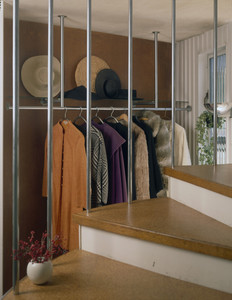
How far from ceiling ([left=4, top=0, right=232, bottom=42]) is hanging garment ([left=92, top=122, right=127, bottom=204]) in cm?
98

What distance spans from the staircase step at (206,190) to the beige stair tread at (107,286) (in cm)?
29

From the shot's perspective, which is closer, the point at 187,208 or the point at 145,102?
the point at 187,208

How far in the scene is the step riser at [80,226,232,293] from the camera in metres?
1.11

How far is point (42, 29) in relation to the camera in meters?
3.44

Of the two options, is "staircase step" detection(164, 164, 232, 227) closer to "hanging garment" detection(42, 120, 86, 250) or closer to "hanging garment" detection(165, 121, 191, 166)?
"hanging garment" detection(42, 120, 86, 250)

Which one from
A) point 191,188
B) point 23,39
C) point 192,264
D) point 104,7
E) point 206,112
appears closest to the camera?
point 192,264

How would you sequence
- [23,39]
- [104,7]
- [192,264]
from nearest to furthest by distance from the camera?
[192,264], [104,7], [23,39]

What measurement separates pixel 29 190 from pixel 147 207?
82.8 inches

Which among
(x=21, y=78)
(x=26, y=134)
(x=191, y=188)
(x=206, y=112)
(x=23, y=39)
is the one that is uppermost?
(x=23, y=39)

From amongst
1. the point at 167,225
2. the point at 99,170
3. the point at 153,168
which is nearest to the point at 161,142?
the point at 153,168

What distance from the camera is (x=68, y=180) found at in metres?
3.11

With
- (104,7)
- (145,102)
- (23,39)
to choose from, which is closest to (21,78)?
(23,39)

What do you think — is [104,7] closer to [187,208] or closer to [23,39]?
[23,39]

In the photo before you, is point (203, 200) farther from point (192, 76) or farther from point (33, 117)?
point (192, 76)
